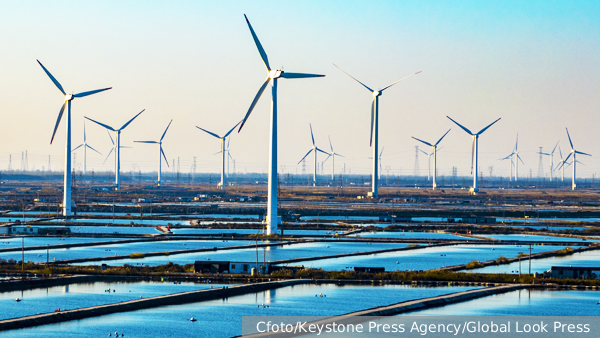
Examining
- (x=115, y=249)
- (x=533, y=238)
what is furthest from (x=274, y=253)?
(x=533, y=238)

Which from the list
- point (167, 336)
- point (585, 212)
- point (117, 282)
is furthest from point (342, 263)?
point (585, 212)

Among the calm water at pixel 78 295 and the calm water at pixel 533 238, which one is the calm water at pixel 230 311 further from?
the calm water at pixel 533 238

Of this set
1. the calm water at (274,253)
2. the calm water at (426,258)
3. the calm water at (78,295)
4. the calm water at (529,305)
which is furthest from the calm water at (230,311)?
the calm water at (274,253)

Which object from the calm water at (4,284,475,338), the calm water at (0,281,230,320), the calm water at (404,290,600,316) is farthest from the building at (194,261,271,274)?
the calm water at (404,290,600,316)

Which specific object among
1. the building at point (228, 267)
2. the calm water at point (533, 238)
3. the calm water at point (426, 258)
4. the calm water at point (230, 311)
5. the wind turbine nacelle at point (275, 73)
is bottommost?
the calm water at point (230, 311)

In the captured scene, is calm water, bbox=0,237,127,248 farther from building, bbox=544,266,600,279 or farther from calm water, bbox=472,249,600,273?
building, bbox=544,266,600,279

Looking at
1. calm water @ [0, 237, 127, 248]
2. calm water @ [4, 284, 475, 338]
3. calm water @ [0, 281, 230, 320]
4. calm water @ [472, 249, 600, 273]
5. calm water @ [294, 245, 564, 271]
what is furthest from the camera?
calm water @ [0, 237, 127, 248]
